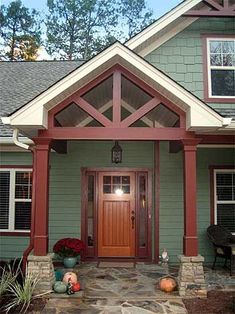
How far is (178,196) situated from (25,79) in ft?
18.8

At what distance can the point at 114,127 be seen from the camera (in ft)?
19.4

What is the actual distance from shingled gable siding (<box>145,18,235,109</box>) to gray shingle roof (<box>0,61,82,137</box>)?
10.0ft

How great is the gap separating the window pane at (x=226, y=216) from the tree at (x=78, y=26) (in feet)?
53.3

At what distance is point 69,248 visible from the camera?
24.1ft

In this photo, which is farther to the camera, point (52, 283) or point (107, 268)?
point (107, 268)

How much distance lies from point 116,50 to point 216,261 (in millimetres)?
5000

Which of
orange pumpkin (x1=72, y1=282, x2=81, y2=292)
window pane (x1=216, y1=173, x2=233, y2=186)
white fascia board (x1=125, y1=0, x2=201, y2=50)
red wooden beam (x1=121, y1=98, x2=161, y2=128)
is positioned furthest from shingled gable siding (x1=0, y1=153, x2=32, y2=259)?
window pane (x1=216, y1=173, x2=233, y2=186)

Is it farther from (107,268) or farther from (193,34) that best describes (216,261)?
(193,34)

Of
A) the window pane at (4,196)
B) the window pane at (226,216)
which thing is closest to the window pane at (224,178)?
the window pane at (226,216)

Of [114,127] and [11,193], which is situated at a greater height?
[114,127]

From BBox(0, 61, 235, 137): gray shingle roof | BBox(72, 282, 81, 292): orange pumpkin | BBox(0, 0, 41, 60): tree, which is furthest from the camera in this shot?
BBox(0, 0, 41, 60): tree

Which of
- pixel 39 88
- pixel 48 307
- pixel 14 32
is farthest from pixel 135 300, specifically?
pixel 14 32

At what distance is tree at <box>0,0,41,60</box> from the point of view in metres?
21.9

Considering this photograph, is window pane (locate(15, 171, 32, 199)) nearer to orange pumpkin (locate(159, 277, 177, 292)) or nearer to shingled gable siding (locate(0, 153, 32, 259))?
shingled gable siding (locate(0, 153, 32, 259))
